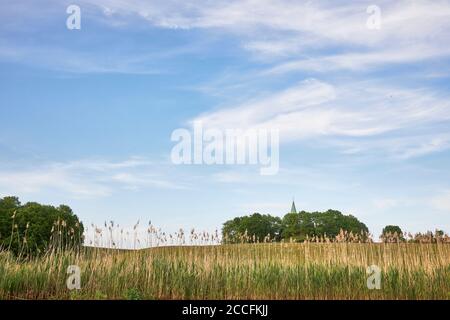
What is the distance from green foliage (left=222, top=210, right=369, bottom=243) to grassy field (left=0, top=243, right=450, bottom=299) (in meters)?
38.4

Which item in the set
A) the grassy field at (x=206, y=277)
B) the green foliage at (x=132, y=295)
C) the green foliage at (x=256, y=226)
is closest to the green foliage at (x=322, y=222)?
the green foliage at (x=256, y=226)

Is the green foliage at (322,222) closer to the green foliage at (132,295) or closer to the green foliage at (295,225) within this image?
the green foliage at (295,225)

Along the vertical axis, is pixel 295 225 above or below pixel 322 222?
below

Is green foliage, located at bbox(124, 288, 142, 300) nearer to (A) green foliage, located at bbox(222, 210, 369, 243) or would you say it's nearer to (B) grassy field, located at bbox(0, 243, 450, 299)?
(B) grassy field, located at bbox(0, 243, 450, 299)

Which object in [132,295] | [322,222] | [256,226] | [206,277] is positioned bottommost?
[132,295]

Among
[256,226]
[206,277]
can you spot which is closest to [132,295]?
[206,277]

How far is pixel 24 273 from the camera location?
39.3 feet

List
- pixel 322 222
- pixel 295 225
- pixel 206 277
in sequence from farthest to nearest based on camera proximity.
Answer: pixel 322 222
pixel 295 225
pixel 206 277

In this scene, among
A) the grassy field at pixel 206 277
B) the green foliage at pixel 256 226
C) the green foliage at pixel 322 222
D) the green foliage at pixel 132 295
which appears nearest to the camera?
the green foliage at pixel 132 295

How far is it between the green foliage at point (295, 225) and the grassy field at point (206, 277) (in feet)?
126

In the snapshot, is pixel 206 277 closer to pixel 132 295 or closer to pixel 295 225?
pixel 132 295

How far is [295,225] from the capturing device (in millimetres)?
58219

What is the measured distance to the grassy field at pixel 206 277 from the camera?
39.0 ft

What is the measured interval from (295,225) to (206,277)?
4645 centimetres
